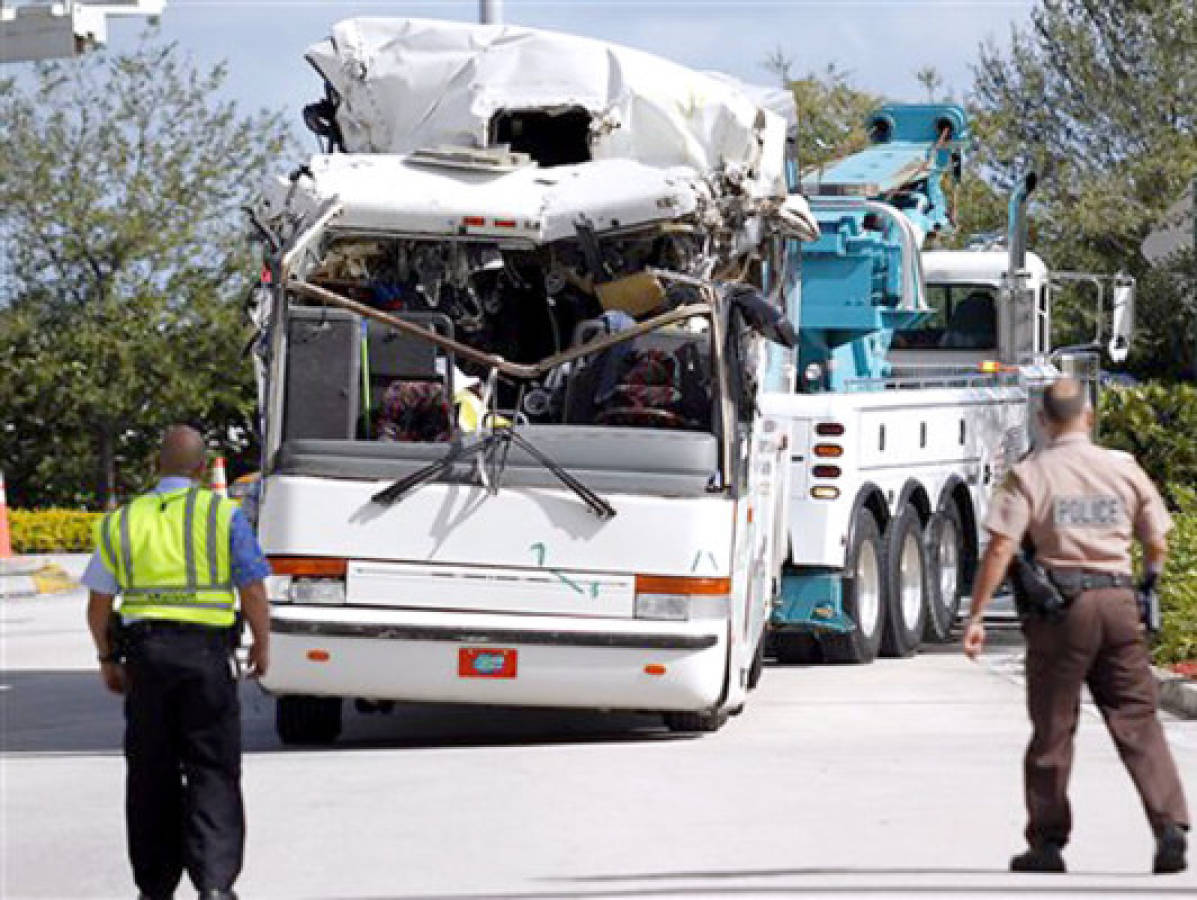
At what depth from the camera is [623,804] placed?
11961mm

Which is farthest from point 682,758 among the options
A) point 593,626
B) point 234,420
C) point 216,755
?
point 234,420

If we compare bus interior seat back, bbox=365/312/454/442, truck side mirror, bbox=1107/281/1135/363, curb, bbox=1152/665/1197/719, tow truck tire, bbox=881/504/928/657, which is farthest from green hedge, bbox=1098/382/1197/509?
bus interior seat back, bbox=365/312/454/442

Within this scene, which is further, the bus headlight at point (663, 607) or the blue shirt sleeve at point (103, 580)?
the bus headlight at point (663, 607)

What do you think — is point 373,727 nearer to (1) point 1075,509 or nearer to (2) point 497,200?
(2) point 497,200

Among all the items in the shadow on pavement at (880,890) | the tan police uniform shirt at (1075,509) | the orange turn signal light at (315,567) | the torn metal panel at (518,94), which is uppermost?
the torn metal panel at (518,94)

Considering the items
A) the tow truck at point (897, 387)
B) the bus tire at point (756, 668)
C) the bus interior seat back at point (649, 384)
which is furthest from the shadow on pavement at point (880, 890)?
the tow truck at point (897, 387)

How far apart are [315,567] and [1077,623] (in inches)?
190

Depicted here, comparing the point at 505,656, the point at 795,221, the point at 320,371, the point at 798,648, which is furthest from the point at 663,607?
the point at 798,648

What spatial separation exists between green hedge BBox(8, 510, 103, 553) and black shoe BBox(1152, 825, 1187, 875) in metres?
25.2

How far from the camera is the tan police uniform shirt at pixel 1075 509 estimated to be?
987cm

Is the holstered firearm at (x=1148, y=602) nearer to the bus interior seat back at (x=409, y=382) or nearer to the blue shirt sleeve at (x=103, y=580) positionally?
the blue shirt sleeve at (x=103, y=580)

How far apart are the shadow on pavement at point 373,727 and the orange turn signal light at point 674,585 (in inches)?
52.2

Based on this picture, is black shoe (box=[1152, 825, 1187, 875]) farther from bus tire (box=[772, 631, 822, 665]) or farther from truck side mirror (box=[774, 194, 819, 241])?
bus tire (box=[772, 631, 822, 665])

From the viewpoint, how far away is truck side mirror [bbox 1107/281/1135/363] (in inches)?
882
